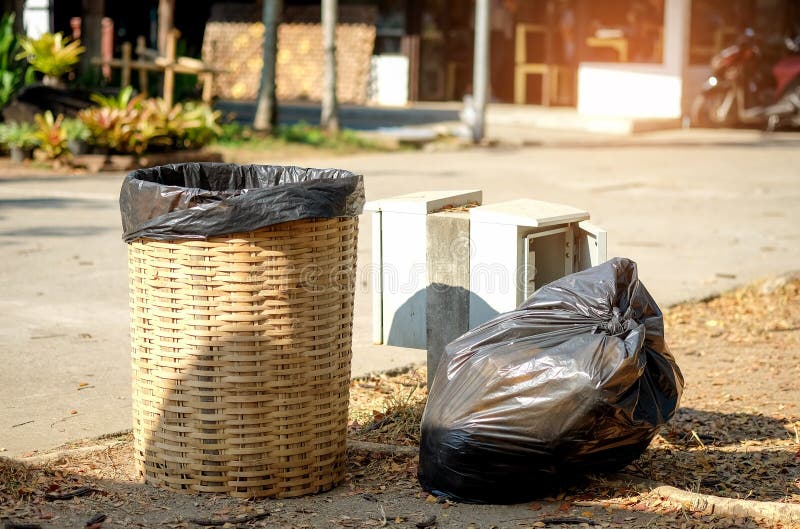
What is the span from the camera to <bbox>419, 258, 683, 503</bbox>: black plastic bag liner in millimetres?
3607

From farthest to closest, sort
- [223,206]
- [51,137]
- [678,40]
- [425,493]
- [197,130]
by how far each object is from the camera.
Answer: [678,40]
[197,130]
[51,137]
[425,493]
[223,206]

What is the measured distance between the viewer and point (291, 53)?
2439 centimetres

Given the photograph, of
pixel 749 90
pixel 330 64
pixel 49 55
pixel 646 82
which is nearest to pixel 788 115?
pixel 749 90

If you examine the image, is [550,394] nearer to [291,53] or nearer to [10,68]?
[10,68]

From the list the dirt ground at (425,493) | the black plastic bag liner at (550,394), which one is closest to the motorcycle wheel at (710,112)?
the dirt ground at (425,493)

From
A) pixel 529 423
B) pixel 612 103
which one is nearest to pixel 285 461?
pixel 529 423

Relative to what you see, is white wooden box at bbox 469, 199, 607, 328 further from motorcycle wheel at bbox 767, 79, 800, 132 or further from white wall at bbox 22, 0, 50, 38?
white wall at bbox 22, 0, 50, 38

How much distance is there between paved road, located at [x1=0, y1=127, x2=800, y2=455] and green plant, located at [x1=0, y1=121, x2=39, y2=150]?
0.74 m

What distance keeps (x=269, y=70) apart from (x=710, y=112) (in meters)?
8.00

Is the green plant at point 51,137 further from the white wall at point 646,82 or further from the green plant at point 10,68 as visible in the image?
the white wall at point 646,82

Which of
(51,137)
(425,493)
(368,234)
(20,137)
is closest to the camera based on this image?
(425,493)

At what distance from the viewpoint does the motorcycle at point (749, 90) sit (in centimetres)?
1853

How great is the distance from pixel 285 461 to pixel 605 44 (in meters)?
20.8

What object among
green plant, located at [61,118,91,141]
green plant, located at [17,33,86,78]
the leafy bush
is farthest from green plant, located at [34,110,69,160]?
green plant, located at [17,33,86,78]
